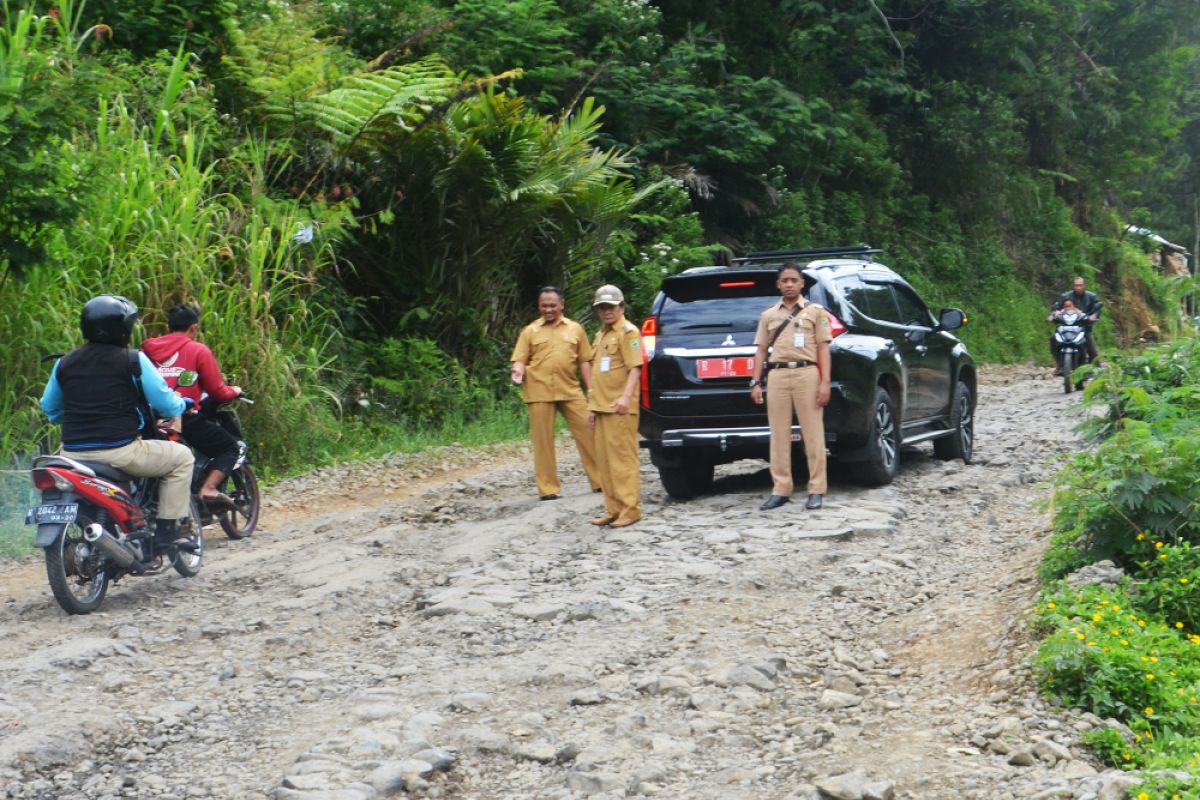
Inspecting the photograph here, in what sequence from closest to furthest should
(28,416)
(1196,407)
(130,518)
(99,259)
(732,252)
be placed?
(130,518), (1196,407), (28,416), (99,259), (732,252)

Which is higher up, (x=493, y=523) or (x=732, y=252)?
(x=732, y=252)

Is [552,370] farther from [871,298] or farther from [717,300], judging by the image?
[871,298]

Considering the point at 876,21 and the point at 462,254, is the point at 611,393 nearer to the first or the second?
the point at 462,254

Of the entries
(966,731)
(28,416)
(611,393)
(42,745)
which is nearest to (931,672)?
(966,731)

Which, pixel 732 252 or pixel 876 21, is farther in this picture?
pixel 876 21

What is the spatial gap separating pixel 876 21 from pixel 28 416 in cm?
2183

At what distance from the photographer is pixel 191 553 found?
934 cm

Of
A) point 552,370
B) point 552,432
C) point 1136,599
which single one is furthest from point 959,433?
point 1136,599

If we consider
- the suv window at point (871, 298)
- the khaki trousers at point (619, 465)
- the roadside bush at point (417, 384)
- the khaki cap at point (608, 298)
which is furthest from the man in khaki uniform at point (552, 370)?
the roadside bush at point (417, 384)

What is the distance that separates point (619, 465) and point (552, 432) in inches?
54.0

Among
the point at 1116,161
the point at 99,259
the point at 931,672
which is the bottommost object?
the point at 931,672

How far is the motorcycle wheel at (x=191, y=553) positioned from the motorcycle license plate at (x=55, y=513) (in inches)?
37.8

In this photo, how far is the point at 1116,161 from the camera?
37812mm

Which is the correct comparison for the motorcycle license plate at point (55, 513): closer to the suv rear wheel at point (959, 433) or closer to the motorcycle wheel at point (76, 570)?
the motorcycle wheel at point (76, 570)
